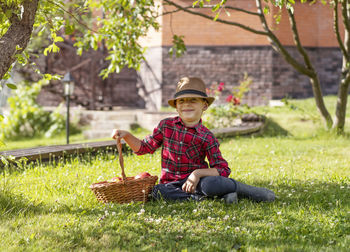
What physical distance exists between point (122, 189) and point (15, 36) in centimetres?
161

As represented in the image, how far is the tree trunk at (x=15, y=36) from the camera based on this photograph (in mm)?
3471

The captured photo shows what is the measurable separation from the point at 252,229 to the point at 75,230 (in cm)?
131

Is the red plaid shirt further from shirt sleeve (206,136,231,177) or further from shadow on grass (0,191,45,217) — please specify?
shadow on grass (0,191,45,217)

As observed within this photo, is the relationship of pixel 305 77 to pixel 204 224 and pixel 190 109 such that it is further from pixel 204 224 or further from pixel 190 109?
pixel 204 224

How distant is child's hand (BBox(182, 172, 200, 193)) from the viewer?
3.78 metres

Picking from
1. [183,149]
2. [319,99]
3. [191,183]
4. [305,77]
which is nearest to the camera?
[191,183]

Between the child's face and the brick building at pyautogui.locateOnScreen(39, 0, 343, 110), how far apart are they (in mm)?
12123

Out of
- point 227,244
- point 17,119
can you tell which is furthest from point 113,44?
point 17,119

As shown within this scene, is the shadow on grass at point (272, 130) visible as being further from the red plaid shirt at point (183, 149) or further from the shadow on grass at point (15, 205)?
the shadow on grass at point (15, 205)

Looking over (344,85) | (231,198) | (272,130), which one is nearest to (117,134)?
(231,198)

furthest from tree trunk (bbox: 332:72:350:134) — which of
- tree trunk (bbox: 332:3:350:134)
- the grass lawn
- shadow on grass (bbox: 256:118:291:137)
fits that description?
the grass lawn

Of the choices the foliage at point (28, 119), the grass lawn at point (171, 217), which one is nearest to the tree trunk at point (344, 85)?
the grass lawn at point (171, 217)

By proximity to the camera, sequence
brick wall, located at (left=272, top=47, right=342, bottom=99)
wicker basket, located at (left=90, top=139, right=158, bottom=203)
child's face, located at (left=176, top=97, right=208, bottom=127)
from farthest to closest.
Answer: brick wall, located at (left=272, top=47, right=342, bottom=99) < child's face, located at (left=176, top=97, right=208, bottom=127) < wicker basket, located at (left=90, top=139, right=158, bottom=203)

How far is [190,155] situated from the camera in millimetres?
4074
